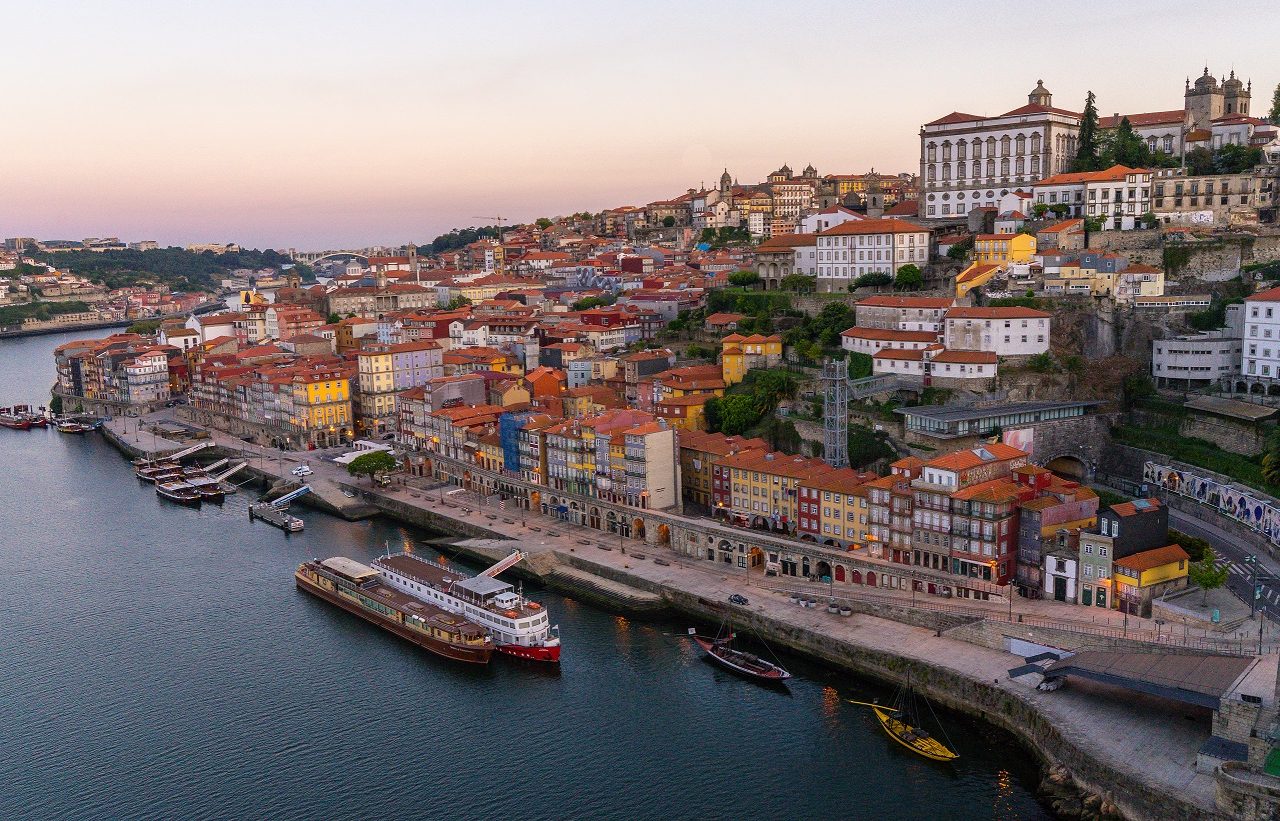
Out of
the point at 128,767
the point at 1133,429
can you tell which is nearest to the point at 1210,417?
the point at 1133,429

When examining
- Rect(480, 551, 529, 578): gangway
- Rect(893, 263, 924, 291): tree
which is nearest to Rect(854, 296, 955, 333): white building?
Rect(893, 263, 924, 291): tree

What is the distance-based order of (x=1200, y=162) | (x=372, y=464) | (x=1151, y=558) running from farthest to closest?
(x=1200, y=162) → (x=372, y=464) → (x=1151, y=558)

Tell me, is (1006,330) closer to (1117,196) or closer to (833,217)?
(1117,196)

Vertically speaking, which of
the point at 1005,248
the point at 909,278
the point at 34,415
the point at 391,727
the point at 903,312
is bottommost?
the point at 391,727

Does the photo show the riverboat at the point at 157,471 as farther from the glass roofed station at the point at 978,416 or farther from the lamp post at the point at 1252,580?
the lamp post at the point at 1252,580

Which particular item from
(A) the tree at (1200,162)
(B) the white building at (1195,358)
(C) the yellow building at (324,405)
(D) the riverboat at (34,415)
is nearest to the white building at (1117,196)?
(A) the tree at (1200,162)

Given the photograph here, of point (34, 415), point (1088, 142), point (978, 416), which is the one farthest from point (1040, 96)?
point (34, 415)
